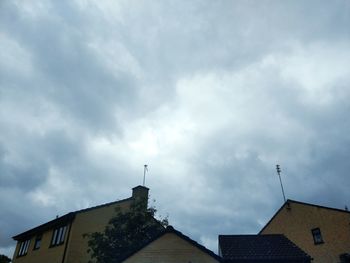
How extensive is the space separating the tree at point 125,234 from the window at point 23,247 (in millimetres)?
10596

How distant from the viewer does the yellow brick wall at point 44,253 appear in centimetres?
2331

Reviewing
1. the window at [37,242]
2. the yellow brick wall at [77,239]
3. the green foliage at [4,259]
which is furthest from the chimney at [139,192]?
the green foliage at [4,259]

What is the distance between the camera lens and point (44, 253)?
25406 millimetres

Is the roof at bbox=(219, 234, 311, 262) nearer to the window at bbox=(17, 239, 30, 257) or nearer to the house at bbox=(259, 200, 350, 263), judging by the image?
the house at bbox=(259, 200, 350, 263)

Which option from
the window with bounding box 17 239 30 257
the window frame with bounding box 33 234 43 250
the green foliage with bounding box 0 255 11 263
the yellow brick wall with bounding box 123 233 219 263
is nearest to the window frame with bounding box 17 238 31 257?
the window with bounding box 17 239 30 257

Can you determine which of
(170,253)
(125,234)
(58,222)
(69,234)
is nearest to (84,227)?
(69,234)

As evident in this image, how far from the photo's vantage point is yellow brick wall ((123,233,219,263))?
56.6 feet

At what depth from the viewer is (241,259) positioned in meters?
18.7

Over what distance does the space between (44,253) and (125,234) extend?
917 cm

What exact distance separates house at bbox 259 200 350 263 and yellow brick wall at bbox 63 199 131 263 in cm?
1550

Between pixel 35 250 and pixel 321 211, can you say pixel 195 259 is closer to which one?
pixel 321 211

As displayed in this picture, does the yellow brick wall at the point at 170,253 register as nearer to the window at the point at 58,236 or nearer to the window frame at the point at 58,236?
the window frame at the point at 58,236

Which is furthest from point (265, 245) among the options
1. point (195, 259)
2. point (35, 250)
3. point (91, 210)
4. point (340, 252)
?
point (35, 250)

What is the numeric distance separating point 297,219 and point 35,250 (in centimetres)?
2431
